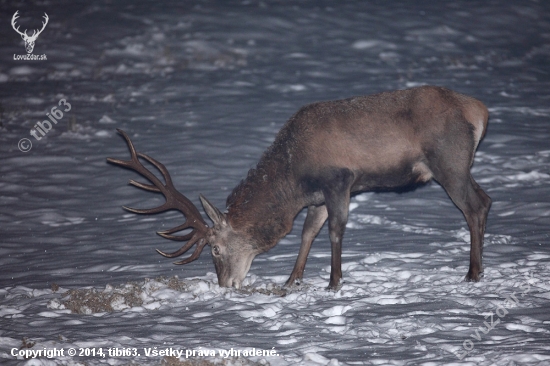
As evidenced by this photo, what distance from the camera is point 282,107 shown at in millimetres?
13078

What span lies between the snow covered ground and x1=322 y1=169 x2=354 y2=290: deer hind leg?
12.2 inches

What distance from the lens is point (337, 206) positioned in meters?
6.40

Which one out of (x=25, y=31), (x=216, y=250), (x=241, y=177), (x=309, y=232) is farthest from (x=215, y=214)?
(x=25, y=31)

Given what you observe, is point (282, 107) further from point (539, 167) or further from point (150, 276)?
point (150, 276)

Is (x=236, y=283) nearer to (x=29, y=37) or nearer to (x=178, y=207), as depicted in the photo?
(x=178, y=207)

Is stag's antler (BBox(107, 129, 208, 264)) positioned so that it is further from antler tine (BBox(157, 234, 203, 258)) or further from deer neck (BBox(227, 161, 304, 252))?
deer neck (BBox(227, 161, 304, 252))

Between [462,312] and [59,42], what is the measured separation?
1412cm

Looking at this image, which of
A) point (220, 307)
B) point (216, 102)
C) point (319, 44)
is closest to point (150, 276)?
point (220, 307)

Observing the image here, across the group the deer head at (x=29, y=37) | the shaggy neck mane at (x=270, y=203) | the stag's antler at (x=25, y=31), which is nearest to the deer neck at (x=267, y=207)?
the shaggy neck mane at (x=270, y=203)

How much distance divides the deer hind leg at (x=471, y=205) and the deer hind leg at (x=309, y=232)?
1271 mm

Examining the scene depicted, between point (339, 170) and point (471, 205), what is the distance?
1.31m

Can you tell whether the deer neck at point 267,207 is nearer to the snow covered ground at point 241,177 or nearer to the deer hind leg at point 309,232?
the deer hind leg at point 309,232

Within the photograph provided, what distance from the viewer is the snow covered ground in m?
5.16

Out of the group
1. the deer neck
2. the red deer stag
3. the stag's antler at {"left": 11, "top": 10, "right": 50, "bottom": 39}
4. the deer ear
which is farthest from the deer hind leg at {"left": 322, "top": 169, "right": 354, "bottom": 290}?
the stag's antler at {"left": 11, "top": 10, "right": 50, "bottom": 39}
